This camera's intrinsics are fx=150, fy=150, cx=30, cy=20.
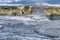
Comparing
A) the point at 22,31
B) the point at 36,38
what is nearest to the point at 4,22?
the point at 22,31

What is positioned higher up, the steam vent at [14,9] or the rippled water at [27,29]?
the steam vent at [14,9]

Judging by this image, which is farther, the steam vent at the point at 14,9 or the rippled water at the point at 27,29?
the steam vent at the point at 14,9

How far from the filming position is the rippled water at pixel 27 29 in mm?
1510

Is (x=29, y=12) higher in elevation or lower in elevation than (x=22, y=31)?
higher

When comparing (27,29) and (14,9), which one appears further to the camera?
(14,9)

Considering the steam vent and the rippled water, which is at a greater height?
the steam vent

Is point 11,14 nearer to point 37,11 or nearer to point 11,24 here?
point 11,24

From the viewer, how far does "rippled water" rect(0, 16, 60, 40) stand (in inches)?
59.4

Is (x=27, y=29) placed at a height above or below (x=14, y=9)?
below

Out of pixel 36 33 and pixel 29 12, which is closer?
pixel 36 33

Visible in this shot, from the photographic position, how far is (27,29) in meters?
1.71

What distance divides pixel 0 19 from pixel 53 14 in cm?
68

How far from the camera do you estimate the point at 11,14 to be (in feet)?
6.38

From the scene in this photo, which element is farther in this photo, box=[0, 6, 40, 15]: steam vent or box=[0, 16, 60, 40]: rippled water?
box=[0, 6, 40, 15]: steam vent
